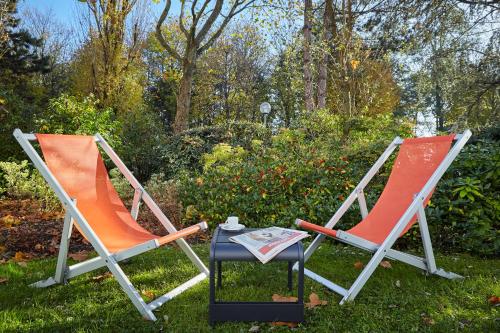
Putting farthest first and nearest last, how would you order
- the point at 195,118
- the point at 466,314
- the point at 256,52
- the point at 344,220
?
the point at 195,118 < the point at 256,52 < the point at 344,220 < the point at 466,314

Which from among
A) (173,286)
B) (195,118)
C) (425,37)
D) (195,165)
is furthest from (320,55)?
(195,118)

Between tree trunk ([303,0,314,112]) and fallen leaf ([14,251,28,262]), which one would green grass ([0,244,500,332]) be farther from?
tree trunk ([303,0,314,112])

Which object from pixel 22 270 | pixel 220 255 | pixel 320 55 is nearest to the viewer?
pixel 220 255

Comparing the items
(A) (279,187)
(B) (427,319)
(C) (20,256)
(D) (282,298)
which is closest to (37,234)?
(C) (20,256)

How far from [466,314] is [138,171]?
820cm

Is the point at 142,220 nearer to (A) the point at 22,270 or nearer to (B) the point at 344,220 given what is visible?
(A) the point at 22,270

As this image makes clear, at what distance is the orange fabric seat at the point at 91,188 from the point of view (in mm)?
2879

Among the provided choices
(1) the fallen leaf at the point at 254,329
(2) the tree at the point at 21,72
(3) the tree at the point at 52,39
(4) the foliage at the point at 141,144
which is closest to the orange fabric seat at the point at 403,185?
(1) the fallen leaf at the point at 254,329

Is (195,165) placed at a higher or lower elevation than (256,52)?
lower

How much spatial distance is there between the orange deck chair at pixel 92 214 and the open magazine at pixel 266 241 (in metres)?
0.51

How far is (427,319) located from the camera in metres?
2.51

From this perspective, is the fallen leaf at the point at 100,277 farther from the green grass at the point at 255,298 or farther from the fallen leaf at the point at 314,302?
the fallen leaf at the point at 314,302

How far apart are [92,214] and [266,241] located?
1323 mm

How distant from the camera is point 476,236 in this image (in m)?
3.98
